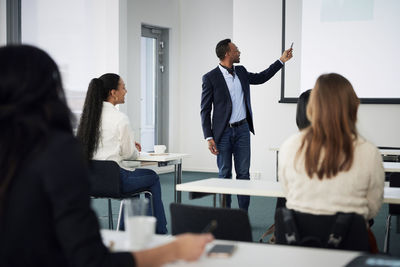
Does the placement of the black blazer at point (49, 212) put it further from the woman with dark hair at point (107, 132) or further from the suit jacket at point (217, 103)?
the suit jacket at point (217, 103)

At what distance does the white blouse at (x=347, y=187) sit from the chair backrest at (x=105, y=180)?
1851 millimetres

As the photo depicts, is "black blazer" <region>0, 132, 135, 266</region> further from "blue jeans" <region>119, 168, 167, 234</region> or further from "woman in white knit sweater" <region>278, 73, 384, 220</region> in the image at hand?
"blue jeans" <region>119, 168, 167, 234</region>

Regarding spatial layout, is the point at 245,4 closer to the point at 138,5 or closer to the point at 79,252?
the point at 138,5

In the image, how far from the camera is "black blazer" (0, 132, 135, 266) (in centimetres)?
110

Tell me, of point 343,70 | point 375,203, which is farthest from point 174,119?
point 375,203

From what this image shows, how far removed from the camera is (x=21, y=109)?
3.71 feet

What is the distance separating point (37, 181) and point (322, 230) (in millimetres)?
1297

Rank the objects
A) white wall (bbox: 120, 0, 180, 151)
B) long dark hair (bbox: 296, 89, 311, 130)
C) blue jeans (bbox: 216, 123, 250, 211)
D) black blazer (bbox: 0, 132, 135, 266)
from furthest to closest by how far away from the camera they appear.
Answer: white wall (bbox: 120, 0, 180, 151)
blue jeans (bbox: 216, 123, 250, 211)
long dark hair (bbox: 296, 89, 311, 130)
black blazer (bbox: 0, 132, 135, 266)

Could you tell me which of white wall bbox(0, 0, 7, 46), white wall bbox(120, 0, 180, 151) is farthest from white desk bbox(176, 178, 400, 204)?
white wall bbox(0, 0, 7, 46)

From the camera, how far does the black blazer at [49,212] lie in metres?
1.10

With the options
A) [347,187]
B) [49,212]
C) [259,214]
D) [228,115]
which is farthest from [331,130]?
[259,214]

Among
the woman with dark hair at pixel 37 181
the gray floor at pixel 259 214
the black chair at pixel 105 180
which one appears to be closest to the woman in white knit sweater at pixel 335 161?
the woman with dark hair at pixel 37 181

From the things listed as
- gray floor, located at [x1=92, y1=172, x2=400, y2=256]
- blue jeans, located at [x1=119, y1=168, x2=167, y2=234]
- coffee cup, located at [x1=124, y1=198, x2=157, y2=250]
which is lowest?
gray floor, located at [x1=92, y1=172, x2=400, y2=256]

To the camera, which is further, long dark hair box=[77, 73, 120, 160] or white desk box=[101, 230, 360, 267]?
long dark hair box=[77, 73, 120, 160]
